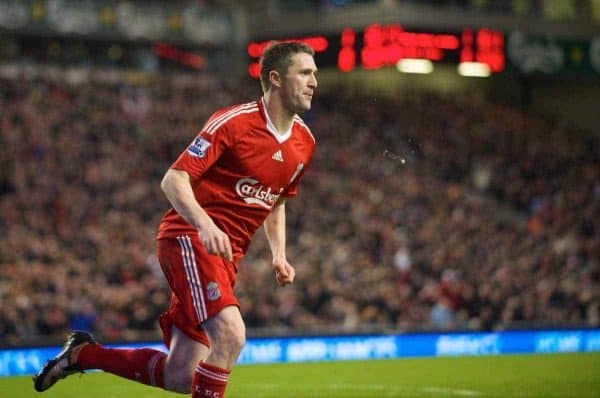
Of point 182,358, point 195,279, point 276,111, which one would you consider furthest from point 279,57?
point 182,358

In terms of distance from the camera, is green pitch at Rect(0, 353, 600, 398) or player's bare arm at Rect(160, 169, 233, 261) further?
green pitch at Rect(0, 353, 600, 398)

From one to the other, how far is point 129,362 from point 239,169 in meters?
1.44

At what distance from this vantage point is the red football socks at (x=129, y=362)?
6.94 metres

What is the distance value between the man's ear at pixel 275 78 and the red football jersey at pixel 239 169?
142 millimetres

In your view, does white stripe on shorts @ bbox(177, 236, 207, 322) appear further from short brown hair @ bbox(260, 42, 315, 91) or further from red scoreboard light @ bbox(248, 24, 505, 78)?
red scoreboard light @ bbox(248, 24, 505, 78)

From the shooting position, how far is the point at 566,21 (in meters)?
29.0

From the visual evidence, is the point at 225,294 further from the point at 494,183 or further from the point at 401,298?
the point at 494,183

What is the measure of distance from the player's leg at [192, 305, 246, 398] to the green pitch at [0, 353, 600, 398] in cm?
341

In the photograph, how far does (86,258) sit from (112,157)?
365 cm

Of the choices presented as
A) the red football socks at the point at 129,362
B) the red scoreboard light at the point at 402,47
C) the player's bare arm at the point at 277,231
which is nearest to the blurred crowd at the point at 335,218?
the red scoreboard light at the point at 402,47

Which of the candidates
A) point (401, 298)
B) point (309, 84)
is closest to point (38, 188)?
point (401, 298)

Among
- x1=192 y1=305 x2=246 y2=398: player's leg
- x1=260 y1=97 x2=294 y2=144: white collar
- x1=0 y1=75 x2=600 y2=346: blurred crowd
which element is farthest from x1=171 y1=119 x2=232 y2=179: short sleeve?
x1=0 y1=75 x2=600 y2=346: blurred crowd

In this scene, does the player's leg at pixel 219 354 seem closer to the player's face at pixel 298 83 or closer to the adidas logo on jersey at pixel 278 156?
the adidas logo on jersey at pixel 278 156

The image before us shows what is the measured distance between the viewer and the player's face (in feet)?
22.0
